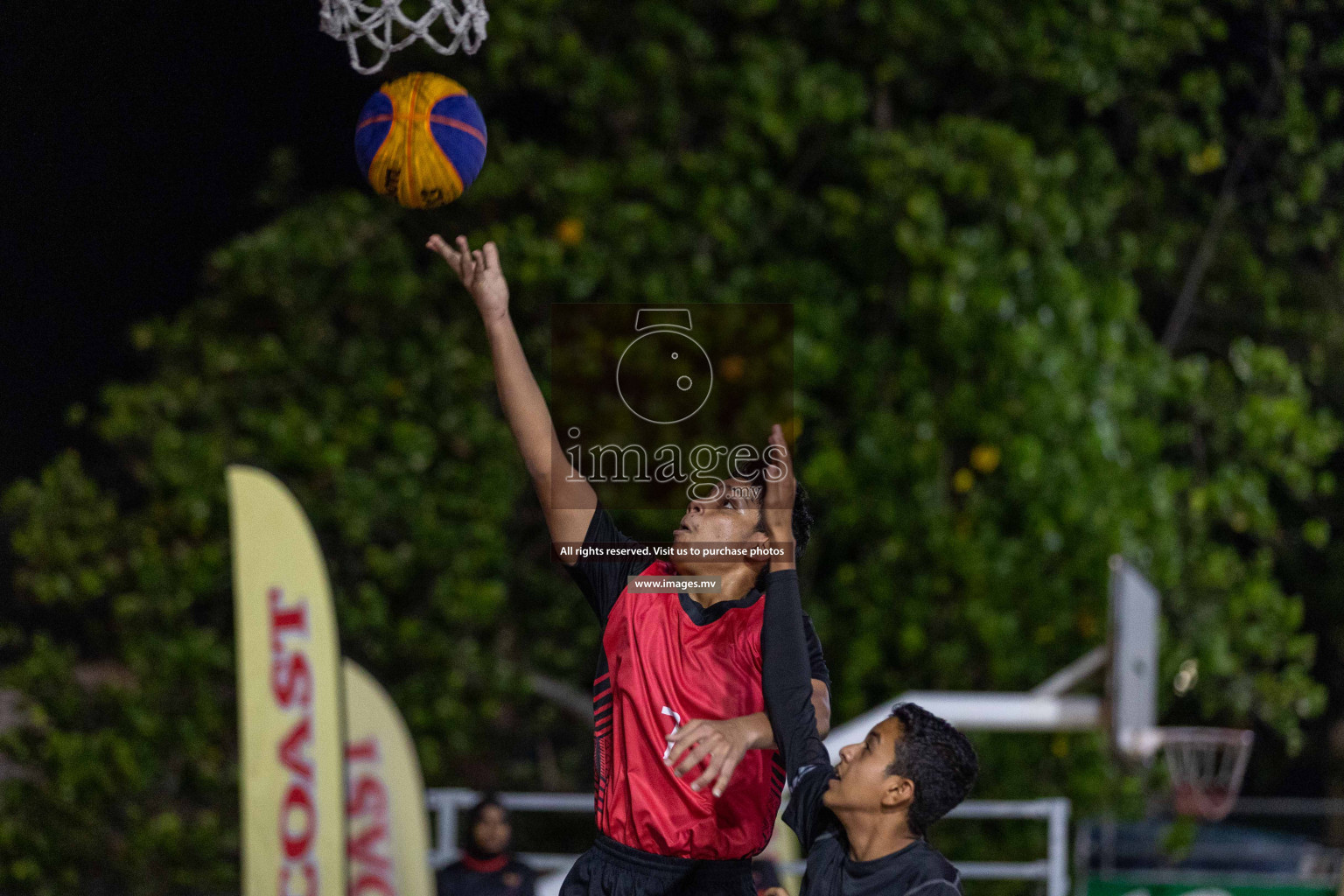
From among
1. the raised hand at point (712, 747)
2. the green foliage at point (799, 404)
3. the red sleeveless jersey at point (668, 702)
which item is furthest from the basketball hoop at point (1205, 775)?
the raised hand at point (712, 747)

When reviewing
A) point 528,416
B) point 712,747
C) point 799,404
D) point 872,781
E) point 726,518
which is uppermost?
point 799,404

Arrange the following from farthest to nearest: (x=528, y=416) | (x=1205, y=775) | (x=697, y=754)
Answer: (x=1205, y=775), (x=528, y=416), (x=697, y=754)

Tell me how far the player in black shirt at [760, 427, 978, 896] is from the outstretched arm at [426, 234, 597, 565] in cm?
45

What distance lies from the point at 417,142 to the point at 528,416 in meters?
0.92

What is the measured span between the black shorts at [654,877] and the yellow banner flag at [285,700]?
3.34 m

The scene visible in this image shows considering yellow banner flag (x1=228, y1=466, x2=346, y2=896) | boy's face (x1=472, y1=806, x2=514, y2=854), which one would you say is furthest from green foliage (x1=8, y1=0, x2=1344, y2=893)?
boy's face (x1=472, y1=806, x2=514, y2=854)

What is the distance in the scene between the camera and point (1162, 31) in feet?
31.2

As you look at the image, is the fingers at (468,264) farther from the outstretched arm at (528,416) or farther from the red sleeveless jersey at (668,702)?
the red sleeveless jersey at (668,702)

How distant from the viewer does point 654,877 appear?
2590 millimetres

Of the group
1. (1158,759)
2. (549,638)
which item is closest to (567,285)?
(549,638)

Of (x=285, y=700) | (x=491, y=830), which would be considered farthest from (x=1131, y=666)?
(x=285, y=700)

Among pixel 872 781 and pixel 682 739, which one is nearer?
pixel 682 739

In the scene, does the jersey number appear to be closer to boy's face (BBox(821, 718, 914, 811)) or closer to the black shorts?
the black shorts

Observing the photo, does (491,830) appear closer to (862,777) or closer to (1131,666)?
(1131,666)
